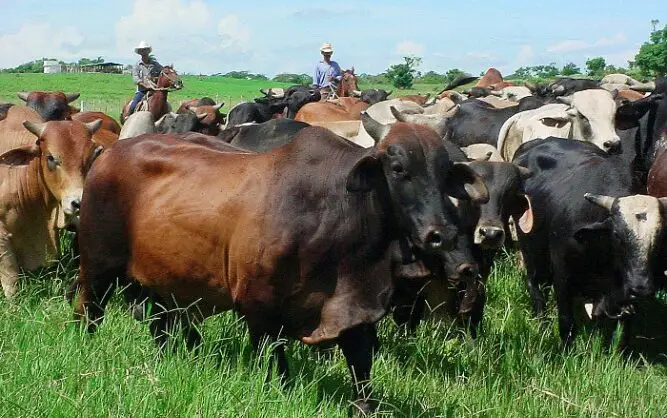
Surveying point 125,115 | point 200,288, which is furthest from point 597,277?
point 125,115

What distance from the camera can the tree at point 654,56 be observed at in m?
42.2

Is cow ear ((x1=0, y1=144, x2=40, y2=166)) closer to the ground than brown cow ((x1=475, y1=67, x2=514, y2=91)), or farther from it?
farther from it

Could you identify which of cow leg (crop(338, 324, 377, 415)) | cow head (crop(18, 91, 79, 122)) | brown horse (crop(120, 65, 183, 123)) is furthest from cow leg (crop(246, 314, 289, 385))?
brown horse (crop(120, 65, 183, 123))

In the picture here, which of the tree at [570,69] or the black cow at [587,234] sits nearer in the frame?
the black cow at [587,234]

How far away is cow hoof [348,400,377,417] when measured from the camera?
4766 millimetres

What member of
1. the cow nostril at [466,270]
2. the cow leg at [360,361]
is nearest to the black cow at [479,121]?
the cow nostril at [466,270]

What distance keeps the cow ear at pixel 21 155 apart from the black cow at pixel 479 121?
20.3 ft

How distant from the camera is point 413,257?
15.6 feet

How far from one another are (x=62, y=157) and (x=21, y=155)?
39 centimetres

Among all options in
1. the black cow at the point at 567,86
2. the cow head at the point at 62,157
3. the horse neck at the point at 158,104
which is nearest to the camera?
the cow head at the point at 62,157

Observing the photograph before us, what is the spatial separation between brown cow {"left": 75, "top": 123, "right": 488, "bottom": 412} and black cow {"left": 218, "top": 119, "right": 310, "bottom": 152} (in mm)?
3777

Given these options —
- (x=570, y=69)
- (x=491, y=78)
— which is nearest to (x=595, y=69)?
(x=570, y=69)

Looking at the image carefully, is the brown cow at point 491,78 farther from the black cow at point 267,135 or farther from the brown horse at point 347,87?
the black cow at point 267,135

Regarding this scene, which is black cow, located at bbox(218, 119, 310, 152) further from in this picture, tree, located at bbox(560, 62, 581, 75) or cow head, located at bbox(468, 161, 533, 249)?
tree, located at bbox(560, 62, 581, 75)
